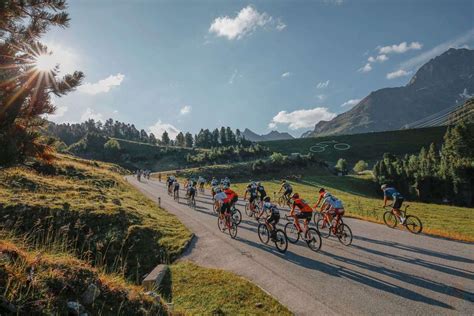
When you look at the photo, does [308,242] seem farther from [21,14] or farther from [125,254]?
[21,14]

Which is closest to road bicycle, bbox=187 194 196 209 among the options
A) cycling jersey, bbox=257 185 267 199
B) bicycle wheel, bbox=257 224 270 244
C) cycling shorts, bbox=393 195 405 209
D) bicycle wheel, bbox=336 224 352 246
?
cycling jersey, bbox=257 185 267 199

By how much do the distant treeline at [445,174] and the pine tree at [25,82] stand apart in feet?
292

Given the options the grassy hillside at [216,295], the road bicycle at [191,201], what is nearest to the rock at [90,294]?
the grassy hillside at [216,295]

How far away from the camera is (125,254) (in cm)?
1439

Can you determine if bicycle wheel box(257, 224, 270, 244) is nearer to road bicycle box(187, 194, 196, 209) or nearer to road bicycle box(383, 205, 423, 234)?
road bicycle box(383, 205, 423, 234)

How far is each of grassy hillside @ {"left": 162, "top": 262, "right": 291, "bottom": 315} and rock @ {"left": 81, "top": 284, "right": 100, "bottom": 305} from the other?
2.28 metres

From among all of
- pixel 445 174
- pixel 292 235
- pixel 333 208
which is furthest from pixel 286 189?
pixel 445 174

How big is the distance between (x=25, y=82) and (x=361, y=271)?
11819 mm

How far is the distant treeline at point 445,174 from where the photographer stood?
234 ft

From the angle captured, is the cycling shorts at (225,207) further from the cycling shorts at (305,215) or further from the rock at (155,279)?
the rock at (155,279)

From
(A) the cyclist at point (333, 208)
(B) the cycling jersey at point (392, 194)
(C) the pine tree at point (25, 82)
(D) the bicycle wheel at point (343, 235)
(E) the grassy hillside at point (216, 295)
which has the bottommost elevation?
(E) the grassy hillside at point (216, 295)

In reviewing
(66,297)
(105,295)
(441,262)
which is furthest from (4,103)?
(441,262)

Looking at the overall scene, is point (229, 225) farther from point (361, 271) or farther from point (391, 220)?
point (391, 220)

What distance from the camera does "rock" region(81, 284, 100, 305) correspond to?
5.35 meters
